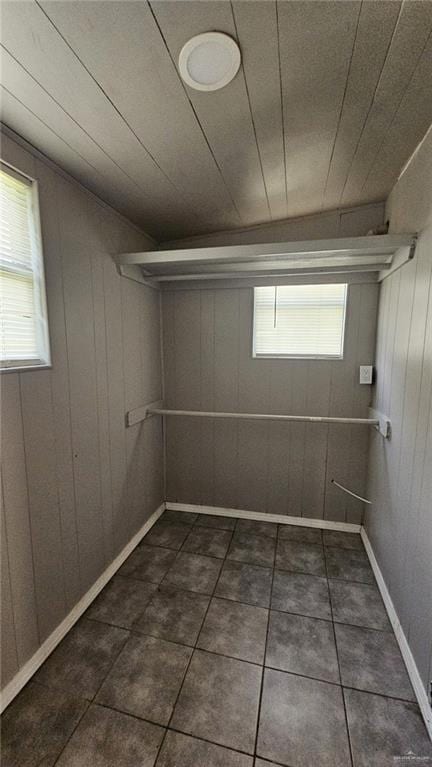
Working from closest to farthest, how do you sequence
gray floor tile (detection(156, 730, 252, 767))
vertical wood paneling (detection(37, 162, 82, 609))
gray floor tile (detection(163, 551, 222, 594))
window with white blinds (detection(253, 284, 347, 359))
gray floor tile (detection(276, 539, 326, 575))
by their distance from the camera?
gray floor tile (detection(156, 730, 252, 767)) < vertical wood paneling (detection(37, 162, 82, 609)) < gray floor tile (detection(163, 551, 222, 594)) < gray floor tile (detection(276, 539, 326, 575)) < window with white blinds (detection(253, 284, 347, 359))

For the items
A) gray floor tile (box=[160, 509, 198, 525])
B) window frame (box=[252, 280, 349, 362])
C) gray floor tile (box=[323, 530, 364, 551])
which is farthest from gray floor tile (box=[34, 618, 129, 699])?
window frame (box=[252, 280, 349, 362])

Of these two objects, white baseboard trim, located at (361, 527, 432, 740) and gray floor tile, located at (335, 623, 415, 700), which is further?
gray floor tile, located at (335, 623, 415, 700)

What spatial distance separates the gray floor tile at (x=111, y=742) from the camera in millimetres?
1094

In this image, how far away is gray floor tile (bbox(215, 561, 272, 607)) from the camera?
6.05 feet

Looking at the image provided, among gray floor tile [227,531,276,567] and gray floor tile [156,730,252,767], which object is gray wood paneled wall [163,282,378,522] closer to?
gray floor tile [227,531,276,567]

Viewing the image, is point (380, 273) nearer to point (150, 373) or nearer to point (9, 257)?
point (150, 373)

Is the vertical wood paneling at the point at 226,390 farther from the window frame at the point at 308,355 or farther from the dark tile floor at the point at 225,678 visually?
the dark tile floor at the point at 225,678

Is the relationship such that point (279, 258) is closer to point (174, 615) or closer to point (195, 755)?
point (174, 615)

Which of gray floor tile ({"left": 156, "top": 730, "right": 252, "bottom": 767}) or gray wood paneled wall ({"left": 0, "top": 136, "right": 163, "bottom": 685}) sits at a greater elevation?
gray wood paneled wall ({"left": 0, "top": 136, "right": 163, "bottom": 685})

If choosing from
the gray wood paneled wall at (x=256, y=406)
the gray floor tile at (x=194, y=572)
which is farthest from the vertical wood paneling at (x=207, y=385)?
the gray floor tile at (x=194, y=572)

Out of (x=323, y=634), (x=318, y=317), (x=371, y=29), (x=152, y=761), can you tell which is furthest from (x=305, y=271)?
(x=152, y=761)

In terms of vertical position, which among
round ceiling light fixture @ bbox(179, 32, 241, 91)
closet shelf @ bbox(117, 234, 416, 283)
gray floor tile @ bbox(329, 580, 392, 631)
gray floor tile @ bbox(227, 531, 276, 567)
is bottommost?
gray floor tile @ bbox(227, 531, 276, 567)

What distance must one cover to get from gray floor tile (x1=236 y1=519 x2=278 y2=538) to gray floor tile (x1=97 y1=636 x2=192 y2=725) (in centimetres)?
111

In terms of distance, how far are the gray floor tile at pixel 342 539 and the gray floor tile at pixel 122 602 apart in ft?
4.57
